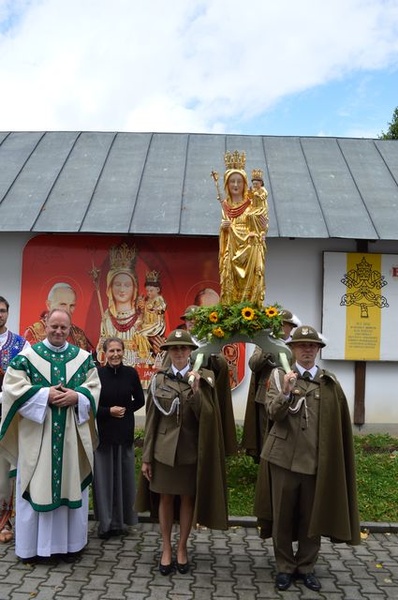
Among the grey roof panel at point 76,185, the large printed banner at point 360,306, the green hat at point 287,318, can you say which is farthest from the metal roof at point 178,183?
the green hat at point 287,318

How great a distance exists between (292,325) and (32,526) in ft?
10.6

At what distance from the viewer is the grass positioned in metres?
5.73

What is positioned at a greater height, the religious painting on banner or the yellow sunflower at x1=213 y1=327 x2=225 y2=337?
the religious painting on banner

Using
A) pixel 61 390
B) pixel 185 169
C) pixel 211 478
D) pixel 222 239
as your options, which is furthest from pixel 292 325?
pixel 185 169

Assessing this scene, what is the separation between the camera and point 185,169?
A: 10.5 meters

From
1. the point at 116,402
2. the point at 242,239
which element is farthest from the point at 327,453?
the point at 242,239

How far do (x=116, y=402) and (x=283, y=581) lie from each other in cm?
206

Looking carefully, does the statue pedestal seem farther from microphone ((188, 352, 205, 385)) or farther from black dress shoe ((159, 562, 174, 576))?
black dress shoe ((159, 562, 174, 576))

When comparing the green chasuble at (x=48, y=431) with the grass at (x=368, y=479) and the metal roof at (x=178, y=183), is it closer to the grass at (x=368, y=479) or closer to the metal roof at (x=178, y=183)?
the grass at (x=368, y=479)

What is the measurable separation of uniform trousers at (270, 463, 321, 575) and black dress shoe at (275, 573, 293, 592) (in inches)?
1.2

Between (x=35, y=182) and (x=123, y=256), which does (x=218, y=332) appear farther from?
(x=35, y=182)

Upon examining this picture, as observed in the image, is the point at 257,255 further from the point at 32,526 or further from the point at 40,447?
the point at 32,526

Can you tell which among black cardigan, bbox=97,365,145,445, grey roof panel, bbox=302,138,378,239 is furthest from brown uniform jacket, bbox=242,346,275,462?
grey roof panel, bbox=302,138,378,239

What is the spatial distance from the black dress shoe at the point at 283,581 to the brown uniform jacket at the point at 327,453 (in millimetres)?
421
